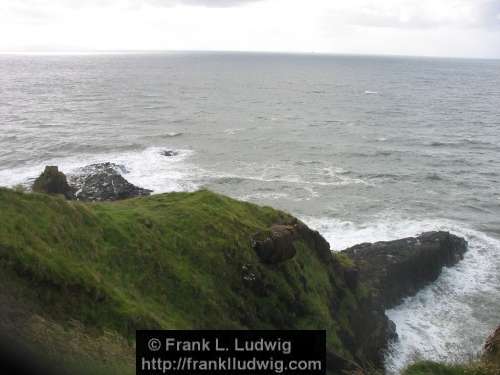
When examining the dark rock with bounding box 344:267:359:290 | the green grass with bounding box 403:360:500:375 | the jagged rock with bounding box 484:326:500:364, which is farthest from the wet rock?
the green grass with bounding box 403:360:500:375

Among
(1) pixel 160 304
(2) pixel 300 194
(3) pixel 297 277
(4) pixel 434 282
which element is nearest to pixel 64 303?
(1) pixel 160 304

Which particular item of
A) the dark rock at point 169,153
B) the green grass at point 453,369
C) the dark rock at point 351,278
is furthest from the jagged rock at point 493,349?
the dark rock at point 169,153

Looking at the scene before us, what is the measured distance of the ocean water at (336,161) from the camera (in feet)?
110

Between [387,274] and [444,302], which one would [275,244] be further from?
[444,302]

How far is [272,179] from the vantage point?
5672 centimetres

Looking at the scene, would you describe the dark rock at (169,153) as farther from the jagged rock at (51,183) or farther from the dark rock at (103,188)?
the jagged rock at (51,183)

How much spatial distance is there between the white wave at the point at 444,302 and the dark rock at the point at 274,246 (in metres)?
9.46

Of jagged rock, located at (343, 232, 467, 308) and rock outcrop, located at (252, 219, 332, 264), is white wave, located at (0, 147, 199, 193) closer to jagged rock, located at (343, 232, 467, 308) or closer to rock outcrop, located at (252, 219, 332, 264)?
jagged rock, located at (343, 232, 467, 308)

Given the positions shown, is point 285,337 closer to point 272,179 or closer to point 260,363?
point 260,363

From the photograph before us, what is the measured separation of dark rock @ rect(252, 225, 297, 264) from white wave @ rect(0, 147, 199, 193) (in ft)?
89.3

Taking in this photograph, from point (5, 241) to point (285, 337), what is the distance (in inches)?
391

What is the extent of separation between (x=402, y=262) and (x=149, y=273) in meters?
21.1

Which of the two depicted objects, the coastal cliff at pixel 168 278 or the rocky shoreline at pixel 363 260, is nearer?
the coastal cliff at pixel 168 278

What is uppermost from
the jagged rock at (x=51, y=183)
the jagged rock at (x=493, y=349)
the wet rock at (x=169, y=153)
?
the jagged rock at (x=51, y=183)
